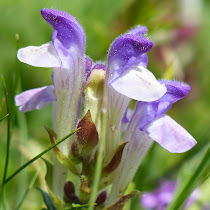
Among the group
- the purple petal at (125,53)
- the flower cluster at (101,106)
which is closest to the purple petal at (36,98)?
the flower cluster at (101,106)

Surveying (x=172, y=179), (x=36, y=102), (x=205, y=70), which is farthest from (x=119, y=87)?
(x=205, y=70)

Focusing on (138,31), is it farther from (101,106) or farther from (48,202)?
(48,202)

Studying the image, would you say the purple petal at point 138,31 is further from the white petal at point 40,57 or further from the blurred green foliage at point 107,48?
the blurred green foliage at point 107,48

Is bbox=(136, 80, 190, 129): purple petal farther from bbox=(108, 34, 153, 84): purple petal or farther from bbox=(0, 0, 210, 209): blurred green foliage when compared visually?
bbox=(0, 0, 210, 209): blurred green foliage

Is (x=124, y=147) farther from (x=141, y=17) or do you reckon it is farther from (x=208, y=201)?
(x=141, y=17)

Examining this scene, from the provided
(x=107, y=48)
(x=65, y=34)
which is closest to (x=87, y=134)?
(x=65, y=34)
